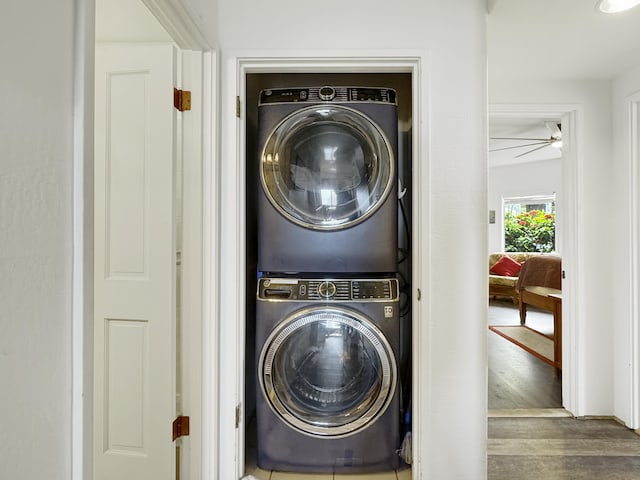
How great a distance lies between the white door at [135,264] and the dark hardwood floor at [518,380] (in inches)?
84.3

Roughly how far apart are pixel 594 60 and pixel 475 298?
5.54 feet

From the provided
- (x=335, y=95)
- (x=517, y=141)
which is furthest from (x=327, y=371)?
(x=517, y=141)

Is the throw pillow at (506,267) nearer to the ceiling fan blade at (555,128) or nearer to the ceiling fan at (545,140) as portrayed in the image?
the ceiling fan at (545,140)

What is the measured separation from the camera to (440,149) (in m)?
1.62

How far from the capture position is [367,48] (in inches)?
63.6

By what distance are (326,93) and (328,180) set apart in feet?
1.36

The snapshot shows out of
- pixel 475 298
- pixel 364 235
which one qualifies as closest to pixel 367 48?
pixel 364 235

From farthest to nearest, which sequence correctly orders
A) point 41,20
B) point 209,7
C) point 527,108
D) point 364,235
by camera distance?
point 527,108 → point 364,235 → point 209,7 → point 41,20

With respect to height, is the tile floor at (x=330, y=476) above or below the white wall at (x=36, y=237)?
below

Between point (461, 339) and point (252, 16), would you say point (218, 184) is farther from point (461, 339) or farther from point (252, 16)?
point (461, 339)

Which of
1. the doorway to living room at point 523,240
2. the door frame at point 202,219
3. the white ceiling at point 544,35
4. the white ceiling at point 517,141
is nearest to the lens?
the door frame at point 202,219

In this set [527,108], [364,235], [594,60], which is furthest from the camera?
[527,108]

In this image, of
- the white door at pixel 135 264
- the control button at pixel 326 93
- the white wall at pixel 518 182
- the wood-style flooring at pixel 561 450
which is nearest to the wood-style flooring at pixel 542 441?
the wood-style flooring at pixel 561 450

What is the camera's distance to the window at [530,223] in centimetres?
649
